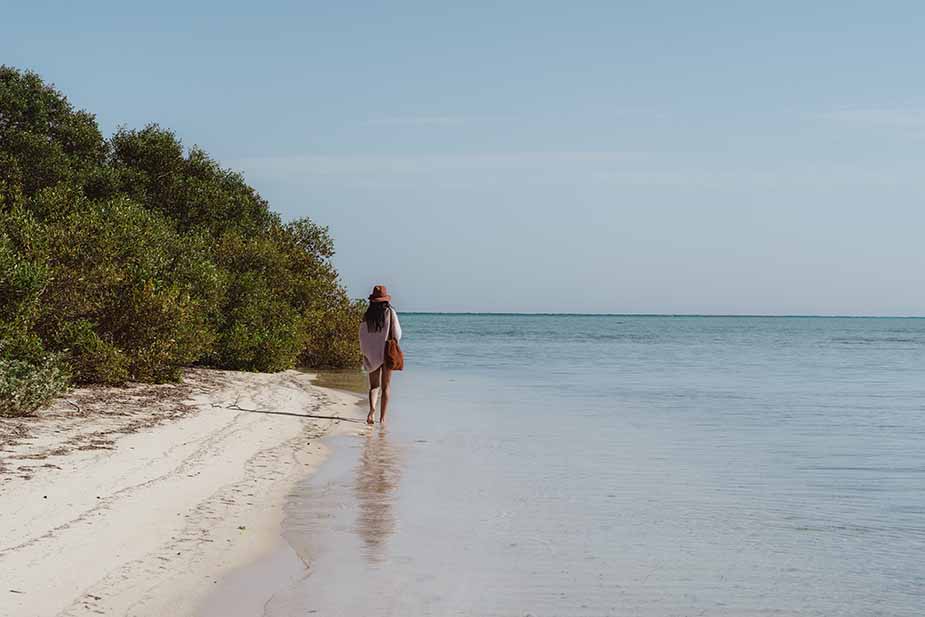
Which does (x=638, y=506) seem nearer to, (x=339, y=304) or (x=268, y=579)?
(x=268, y=579)

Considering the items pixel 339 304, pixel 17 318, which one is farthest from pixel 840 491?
pixel 339 304

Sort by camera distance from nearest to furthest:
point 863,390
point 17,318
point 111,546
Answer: point 111,546, point 17,318, point 863,390

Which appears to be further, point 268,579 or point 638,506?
point 638,506

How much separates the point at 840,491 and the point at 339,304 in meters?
23.3

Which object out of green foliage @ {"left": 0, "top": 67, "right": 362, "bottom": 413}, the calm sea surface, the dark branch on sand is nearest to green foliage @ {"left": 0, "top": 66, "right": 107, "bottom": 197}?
green foliage @ {"left": 0, "top": 67, "right": 362, "bottom": 413}

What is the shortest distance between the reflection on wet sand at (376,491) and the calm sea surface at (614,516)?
1.3 inches

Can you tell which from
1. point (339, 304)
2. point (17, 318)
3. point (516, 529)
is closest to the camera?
point (516, 529)

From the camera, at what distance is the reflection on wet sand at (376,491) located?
8430 mm

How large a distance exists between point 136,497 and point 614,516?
471 centimetres

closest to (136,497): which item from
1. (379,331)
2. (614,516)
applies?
(614,516)

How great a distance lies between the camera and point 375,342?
16.0m

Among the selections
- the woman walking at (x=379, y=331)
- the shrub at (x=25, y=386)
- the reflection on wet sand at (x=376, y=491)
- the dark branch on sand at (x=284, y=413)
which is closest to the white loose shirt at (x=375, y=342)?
the woman walking at (x=379, y=331)

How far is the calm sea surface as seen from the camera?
701 centimetres

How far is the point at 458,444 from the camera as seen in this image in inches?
583
